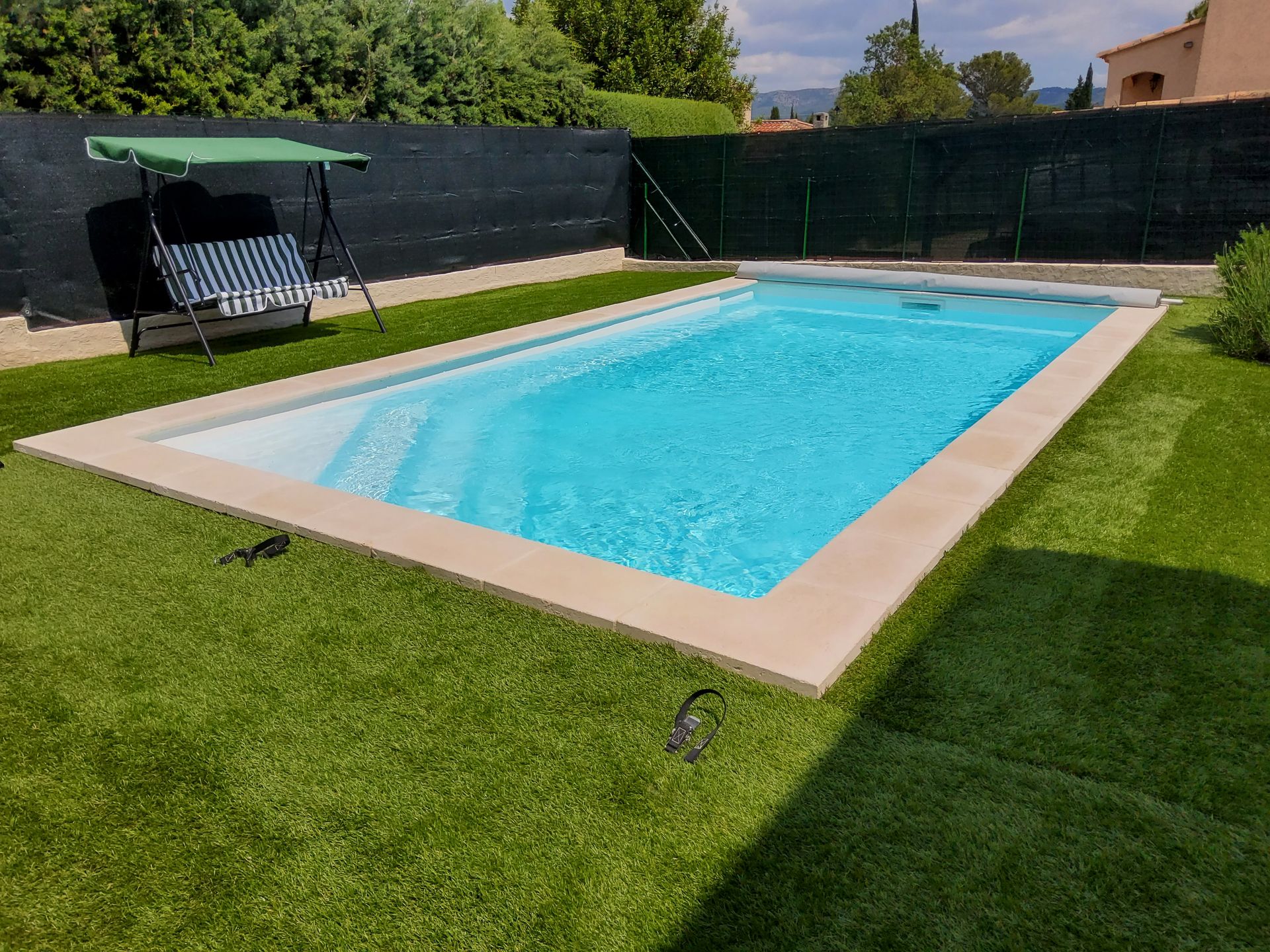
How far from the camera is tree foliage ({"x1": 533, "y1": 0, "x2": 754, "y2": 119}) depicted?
3053cm

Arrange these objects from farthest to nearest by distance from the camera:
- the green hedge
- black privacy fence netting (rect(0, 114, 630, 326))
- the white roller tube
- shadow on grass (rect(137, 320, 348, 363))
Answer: the green hedge, the white roller tube, shadow on grass (rect(137, 320, 348, 363)), black privacy fence netting (rect(0, 114, 630, 326))

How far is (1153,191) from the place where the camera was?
10.7 metres

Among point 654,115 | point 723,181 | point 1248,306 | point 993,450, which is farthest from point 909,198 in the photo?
point 654,115

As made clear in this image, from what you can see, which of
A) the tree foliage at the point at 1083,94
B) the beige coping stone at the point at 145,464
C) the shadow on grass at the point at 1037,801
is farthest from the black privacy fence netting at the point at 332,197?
the tree foliage at the point at 1083,94

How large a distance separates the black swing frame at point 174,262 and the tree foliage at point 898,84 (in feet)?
186

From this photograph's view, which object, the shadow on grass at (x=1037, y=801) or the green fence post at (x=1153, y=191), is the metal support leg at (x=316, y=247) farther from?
the green fence post at (x=1153, y=191)

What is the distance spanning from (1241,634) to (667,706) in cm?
204

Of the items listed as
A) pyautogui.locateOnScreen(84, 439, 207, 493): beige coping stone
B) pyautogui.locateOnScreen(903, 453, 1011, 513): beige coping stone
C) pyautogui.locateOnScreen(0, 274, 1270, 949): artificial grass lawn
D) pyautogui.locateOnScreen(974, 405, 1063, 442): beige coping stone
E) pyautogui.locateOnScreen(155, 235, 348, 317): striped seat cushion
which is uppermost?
pyautogui.locateOnScreen(155, 235, 348, 317): striped seat cushion

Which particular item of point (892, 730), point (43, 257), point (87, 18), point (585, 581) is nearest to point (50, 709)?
point (585, 581)

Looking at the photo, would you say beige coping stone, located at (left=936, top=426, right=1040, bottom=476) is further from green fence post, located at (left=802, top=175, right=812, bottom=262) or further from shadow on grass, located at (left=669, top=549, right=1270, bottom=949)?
green fence post, located at (left=802, top=175, right=812, bottom=262)

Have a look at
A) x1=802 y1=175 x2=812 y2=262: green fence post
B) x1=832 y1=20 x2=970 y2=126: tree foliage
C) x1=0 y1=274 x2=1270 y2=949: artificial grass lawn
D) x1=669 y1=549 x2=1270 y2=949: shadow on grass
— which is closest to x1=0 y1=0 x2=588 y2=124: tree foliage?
x1=802 y1=175 x2=812 y2=262: green fence post

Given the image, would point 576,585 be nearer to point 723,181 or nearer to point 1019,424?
point 1019,424

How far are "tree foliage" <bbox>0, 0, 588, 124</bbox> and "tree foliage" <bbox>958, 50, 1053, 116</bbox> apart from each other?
77.1m

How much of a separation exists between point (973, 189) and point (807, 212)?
232 centimetres
